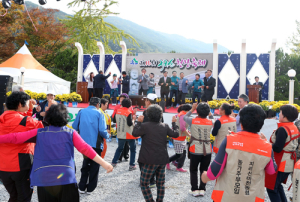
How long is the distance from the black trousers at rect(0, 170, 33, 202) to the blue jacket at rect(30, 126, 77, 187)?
1.68 feet

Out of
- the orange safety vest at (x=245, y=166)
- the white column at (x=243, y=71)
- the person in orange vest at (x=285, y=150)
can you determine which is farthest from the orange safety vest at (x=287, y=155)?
the white column at (x=243, y=71)

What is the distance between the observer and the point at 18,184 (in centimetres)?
256

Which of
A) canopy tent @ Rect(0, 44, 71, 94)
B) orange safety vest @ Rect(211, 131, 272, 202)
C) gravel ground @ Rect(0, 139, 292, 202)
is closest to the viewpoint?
orange safety vest @ Rect(211, 131, 272, 202)

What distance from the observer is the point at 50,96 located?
4730 mm

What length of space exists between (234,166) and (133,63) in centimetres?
1278

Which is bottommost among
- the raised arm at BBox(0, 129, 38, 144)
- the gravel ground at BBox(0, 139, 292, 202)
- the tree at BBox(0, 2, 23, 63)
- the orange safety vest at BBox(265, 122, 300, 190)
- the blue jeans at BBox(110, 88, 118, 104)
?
the gravel ground at BBox(0, 139, 292, 202)

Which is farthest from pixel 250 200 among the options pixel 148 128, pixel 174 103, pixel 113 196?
pixel 174 103

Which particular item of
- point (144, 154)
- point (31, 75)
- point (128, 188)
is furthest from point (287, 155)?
point (31, 75)

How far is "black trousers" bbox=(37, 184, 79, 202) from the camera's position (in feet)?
7.02

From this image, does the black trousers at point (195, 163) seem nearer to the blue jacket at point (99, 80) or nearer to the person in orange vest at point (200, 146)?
the person in orange vest at point (200, 146)

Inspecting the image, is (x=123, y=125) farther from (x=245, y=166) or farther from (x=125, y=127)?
(x=245, y=166)

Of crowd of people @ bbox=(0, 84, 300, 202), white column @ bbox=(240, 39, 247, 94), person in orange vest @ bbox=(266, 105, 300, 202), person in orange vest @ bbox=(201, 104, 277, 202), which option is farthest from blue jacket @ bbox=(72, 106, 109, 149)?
white column @ bbox=(240, 39, 247, 94)

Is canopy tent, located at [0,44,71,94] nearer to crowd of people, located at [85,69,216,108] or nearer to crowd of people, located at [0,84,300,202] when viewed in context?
crowd of people, located at [85,69,216,108]

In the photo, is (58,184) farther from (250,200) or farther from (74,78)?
(74,78)
